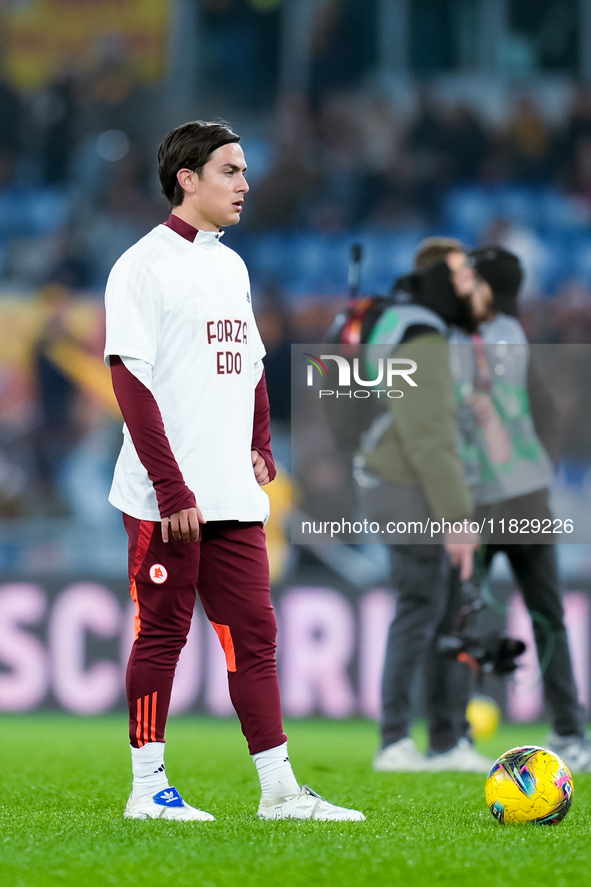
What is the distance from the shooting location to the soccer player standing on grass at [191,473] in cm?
278

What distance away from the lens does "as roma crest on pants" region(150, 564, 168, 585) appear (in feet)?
9.14

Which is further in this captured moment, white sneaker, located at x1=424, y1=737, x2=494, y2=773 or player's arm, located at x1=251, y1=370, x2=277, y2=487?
white sneaker, located at x1=424, y1=737, x2=494, y2=773

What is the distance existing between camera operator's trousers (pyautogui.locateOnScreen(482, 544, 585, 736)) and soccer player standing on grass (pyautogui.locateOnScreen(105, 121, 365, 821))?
5.50ft

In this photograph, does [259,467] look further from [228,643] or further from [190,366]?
[228,643]

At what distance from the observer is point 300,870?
223 centimetres

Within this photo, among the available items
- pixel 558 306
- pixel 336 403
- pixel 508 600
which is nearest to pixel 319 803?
pixel 336 403

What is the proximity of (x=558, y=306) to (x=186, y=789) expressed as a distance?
6216mm

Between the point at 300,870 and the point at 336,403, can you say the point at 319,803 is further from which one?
the point at 336,403

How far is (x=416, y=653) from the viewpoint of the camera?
437 centimetres

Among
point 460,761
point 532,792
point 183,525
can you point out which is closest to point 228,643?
point 183,525

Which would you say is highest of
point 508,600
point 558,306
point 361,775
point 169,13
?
point 169,13

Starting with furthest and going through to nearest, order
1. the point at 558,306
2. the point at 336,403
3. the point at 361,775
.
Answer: the point at 558,306, the point at 336,403, the point at 361,775

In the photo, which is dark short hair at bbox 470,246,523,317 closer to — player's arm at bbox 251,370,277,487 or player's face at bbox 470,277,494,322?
player's face at bbox 470,277,494,322

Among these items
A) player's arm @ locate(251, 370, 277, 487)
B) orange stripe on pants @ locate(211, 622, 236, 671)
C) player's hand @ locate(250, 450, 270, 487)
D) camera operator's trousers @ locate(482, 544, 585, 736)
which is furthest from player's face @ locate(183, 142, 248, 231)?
camera operator's trousers @ locate(482, 544, 585, 736)
